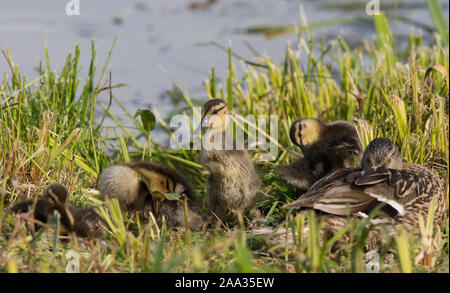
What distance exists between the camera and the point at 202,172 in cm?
473

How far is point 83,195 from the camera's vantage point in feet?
14.2

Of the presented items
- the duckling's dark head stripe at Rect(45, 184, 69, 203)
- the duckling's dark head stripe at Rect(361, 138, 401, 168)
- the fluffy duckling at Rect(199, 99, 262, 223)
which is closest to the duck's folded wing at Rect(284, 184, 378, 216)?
the duckling's dark head stripe at Rect(361, 138, 401, 168)

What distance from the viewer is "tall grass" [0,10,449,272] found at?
10.6ft

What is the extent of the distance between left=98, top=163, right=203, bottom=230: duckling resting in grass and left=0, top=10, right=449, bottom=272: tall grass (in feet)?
0.36

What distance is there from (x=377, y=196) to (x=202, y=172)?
1.38m

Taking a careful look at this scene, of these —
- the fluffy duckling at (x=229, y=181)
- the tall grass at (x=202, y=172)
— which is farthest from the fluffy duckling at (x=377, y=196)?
the fluffy duckling at (x=229, y=181)

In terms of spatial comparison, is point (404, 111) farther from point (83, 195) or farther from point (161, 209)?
point (83, 195)

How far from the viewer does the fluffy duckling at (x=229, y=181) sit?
444 cm

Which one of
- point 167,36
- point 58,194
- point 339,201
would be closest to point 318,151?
point 339,201

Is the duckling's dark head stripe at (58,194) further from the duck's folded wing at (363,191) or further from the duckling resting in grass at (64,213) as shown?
the duck's folded wing at (363,191)

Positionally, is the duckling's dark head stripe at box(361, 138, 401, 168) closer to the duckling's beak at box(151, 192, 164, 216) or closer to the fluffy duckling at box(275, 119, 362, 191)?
the fluffy duckling at box(275, 119, 362, 191)

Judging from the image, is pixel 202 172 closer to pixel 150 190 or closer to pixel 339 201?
pixel 150 190

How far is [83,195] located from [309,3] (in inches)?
318
